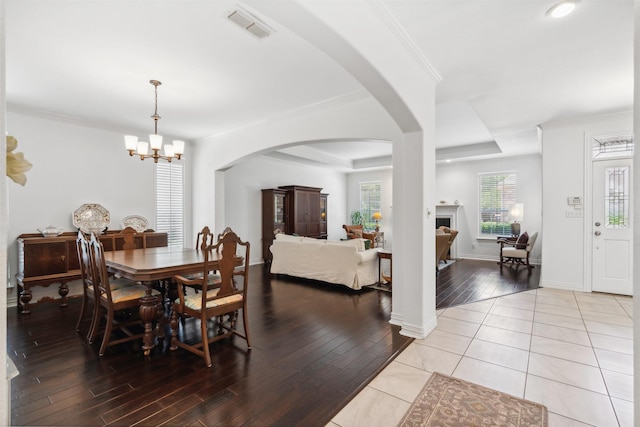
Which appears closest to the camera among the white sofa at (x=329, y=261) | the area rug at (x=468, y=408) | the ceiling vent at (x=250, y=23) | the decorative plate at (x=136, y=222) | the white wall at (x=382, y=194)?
the area rug at (x=468, y=408)

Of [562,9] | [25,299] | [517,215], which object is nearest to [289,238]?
[25,299]

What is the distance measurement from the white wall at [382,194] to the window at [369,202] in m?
0.15

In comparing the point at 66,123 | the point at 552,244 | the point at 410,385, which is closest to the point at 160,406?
the point at 410,385

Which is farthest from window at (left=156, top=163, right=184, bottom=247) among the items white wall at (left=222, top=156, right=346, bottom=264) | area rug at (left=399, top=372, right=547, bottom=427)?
area rug at (left=399, top=372, right=547, bottom=427)

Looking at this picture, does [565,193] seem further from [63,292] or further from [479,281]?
[63,292]

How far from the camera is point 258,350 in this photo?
9.46ft

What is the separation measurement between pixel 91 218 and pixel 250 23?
4.34m

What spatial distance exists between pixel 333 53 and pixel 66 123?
15.9ft

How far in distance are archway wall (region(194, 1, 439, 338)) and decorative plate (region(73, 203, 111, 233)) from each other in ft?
13.9

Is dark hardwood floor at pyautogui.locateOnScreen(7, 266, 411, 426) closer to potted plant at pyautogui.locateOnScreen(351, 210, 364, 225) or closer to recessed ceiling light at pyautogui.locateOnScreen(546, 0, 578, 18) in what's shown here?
recessed ceiling light at pyautogui.locateOnScreen(546, 0, 578, 18)

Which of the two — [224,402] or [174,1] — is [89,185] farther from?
[224,402]

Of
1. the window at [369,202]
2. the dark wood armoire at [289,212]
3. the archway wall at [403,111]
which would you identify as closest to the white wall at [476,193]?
the window at [369,202]

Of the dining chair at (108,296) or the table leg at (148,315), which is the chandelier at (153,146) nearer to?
the dining chair at (108,296)

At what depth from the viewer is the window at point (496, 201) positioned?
7.93 meters
